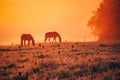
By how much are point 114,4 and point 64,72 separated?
49047 millimetres

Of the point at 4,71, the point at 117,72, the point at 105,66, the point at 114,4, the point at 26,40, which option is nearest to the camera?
the point at 117,72

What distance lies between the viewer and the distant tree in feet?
186

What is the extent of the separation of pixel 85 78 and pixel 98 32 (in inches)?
1972

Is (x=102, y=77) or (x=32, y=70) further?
(x=32, y=70)

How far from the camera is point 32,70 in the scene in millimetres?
14055

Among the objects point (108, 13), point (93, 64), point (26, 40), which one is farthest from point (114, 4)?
point (93, 64)

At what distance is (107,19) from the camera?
58.5 meters

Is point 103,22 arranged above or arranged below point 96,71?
above

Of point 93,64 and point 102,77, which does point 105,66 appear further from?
point 102,77

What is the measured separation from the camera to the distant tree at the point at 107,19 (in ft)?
186

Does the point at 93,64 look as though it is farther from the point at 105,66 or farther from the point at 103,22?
the point at 103,22

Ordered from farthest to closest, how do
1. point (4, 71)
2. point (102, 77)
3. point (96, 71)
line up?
point (4, 71), point (96, 71), point (102, 77)

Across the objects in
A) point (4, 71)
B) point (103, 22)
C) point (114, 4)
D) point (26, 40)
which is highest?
point (114, 4)

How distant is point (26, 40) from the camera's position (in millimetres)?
43469
